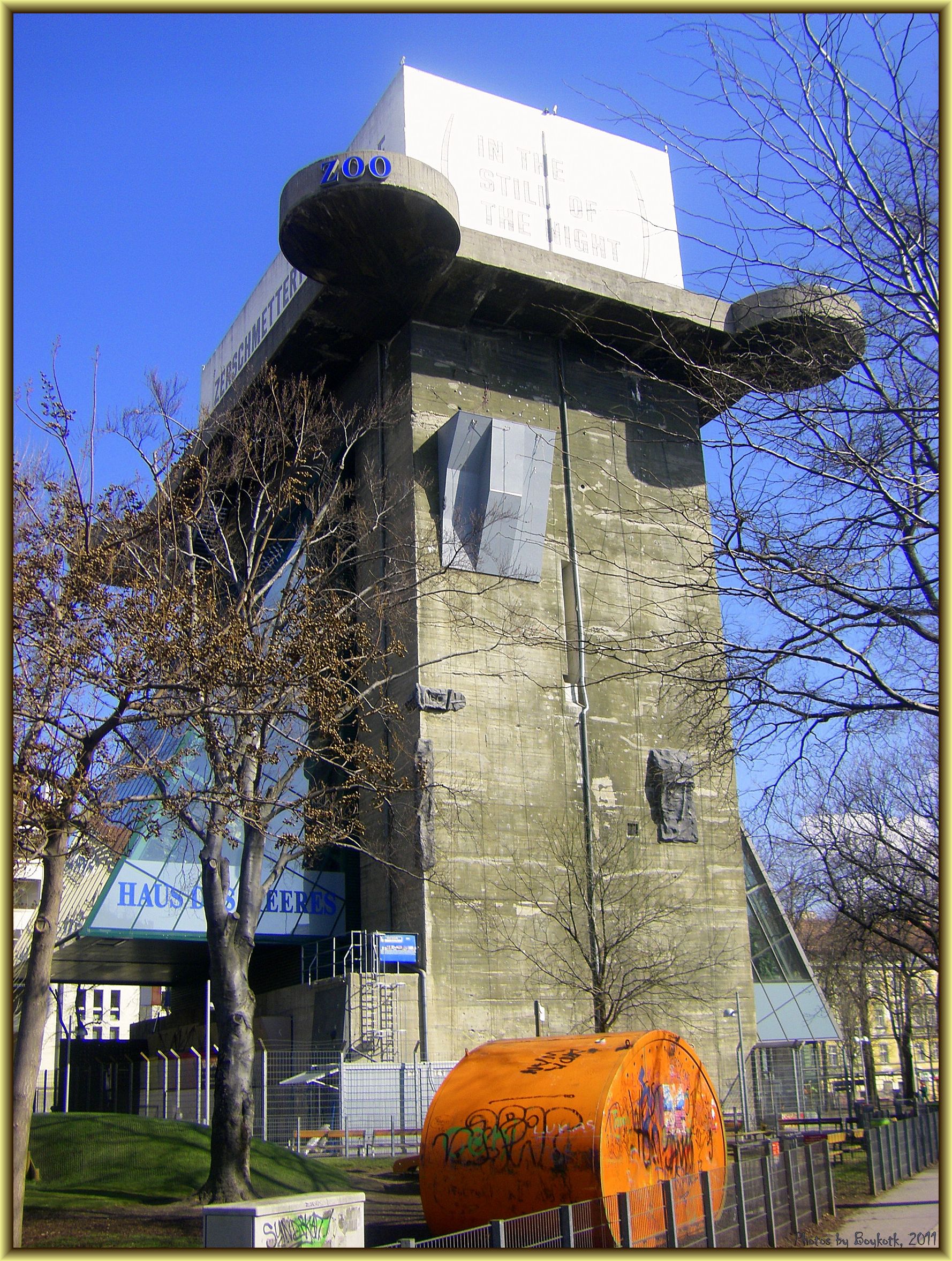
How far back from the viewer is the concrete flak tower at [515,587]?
31.9 metres

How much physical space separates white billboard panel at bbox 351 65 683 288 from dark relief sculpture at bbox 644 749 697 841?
1814cm

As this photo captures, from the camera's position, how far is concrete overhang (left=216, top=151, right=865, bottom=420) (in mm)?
32406

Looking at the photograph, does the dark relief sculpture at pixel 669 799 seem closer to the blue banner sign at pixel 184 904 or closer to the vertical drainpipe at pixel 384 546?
the vertical drainpipe at pixel 384 546

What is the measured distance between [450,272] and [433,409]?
4369 mm

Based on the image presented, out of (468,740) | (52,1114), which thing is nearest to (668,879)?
(468,740)

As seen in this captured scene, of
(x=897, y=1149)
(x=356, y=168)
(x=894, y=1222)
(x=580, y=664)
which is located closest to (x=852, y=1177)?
(x=897, y=1149)

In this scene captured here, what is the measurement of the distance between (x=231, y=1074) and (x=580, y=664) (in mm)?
20133

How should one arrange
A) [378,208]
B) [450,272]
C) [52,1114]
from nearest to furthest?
1. [52,1114]
2. [378,208]
3. [450,272]

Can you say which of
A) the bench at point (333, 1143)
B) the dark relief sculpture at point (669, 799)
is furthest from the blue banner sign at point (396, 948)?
the dark relief sculpture at point (669, 799)

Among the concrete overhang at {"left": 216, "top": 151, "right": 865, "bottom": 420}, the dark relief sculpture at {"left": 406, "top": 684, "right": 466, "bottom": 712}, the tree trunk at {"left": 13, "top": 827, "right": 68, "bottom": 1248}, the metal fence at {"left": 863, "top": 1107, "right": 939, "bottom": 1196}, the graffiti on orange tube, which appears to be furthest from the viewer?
the dark relief sculpture at {"left": 406, "top": 684, "right": 466, "bottom": 712}

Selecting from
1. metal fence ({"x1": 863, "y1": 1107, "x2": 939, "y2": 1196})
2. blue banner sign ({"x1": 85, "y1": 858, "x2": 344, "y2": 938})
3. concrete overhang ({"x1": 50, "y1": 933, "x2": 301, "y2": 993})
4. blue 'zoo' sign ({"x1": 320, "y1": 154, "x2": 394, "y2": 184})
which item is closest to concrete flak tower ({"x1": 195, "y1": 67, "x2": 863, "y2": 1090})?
blue 'zoo' sign ({"x1": 320, "y1": 154, "x2": 394, "y2": 184})

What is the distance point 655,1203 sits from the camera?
1212cm

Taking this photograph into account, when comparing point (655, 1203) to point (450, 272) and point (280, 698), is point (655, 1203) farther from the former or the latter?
point (450, 272)

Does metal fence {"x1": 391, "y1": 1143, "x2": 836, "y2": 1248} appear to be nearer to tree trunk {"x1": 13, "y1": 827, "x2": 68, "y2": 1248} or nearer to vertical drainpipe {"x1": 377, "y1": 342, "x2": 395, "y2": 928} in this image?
tree trunk {"x1": 13, "y1": 827, "x2": 68, "y2": 1248}
